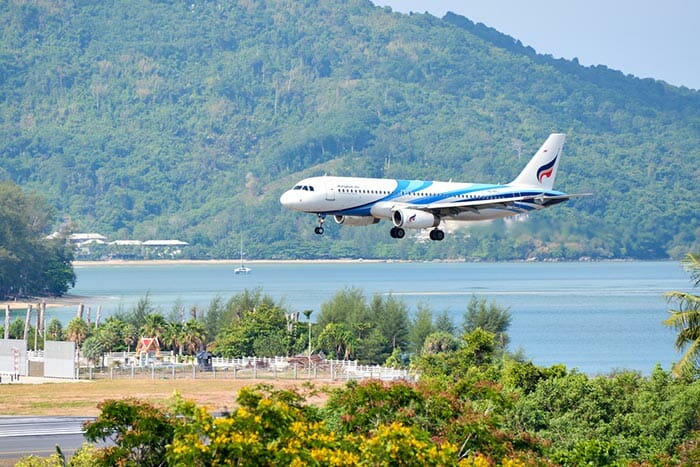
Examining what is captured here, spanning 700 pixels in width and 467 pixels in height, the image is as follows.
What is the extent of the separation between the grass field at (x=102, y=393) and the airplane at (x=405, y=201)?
1030 centimetres

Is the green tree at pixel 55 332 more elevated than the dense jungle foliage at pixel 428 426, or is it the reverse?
the green tree at pixel 55 332

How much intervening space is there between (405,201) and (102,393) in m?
25.0

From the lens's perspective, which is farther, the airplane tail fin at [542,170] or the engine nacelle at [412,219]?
the airplane tail fin at [542,170]

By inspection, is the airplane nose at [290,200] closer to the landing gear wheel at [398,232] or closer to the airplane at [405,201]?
the airplane at [405,201]

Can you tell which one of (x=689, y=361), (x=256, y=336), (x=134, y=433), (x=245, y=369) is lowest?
(x=134, y=433)

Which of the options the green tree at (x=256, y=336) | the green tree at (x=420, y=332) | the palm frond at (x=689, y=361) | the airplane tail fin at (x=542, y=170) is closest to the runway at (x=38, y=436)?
the palm frond at (x=689, y=361)

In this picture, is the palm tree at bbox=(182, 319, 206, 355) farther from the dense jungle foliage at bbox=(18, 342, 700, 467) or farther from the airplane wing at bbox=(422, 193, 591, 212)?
the dense jungle foliage at bbox=(18, 342, 700, 467)

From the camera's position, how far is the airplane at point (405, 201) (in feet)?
248

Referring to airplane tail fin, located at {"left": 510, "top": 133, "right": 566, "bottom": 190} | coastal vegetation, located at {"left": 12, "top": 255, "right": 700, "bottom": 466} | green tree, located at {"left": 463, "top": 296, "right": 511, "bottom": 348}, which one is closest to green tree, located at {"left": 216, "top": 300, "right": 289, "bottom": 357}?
green tree, located at {"left": 463, "top": 296, "right": 511, "bottom": 348}

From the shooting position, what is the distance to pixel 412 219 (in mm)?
78062

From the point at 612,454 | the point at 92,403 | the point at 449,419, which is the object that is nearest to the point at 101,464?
the point at 449,419

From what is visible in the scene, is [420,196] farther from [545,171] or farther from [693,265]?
[693,265]

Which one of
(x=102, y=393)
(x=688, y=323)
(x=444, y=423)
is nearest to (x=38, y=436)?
(x=102, y=393)

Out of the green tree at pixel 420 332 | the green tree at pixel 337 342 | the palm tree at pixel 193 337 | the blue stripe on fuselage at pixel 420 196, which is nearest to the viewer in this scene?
the blue stripe on fuselage at pixel 420 196
